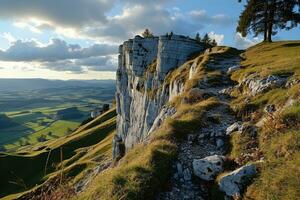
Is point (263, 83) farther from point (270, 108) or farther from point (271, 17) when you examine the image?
point (271, 17)

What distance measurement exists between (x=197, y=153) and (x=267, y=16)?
61134 mm

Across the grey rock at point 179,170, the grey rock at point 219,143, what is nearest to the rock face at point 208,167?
the grey rock at point 179,170

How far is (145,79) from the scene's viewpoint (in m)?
84.5

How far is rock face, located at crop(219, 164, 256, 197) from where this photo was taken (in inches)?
521

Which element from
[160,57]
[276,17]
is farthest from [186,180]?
[276,17]

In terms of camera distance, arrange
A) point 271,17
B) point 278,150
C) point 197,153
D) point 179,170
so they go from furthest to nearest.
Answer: point 271,17 → point 197,153 → point 179,170 → point 278,150

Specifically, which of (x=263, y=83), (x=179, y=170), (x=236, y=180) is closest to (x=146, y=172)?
(x=179, y=170)

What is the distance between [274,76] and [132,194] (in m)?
19.6

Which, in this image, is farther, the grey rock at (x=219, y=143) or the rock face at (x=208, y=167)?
the grey rock at (x=219, y=143)

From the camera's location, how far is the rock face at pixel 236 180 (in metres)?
13.2

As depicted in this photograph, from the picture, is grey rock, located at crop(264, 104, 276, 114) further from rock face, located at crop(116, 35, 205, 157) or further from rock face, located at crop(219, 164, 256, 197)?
rock face, located at crop(116, 35, 205, 157)

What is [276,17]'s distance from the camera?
69.2 m

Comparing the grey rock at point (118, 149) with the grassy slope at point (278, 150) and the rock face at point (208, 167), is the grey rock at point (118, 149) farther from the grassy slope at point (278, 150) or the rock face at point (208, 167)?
the rock face at point (208, 167)

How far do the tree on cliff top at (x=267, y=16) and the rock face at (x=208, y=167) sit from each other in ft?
201
